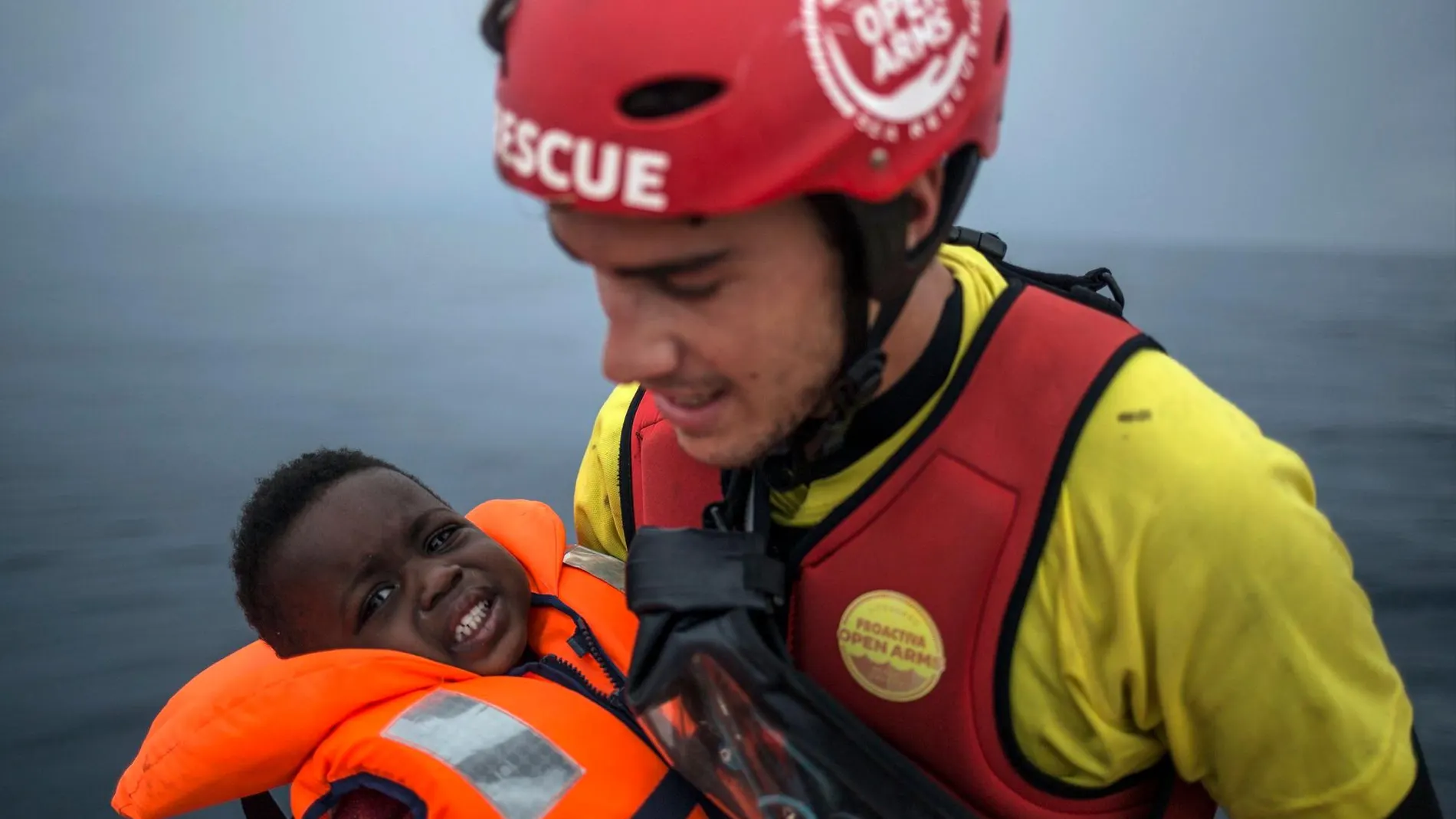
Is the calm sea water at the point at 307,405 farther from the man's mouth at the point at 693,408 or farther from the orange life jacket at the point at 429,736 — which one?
the man's mouth at the point at 693,408

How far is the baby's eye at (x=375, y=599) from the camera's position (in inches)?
52.9

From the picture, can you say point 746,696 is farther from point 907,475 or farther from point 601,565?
point 601,565

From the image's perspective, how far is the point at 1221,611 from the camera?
2.41ft

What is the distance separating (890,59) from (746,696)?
544mm

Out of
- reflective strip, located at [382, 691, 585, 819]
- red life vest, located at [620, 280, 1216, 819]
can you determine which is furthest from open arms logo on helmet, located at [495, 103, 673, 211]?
→ reflective strip, located at [382, 691, 585, 819]

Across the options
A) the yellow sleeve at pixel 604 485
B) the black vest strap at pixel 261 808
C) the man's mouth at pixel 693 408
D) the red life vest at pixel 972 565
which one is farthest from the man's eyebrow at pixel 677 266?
the black vest strap at pixel 261 808

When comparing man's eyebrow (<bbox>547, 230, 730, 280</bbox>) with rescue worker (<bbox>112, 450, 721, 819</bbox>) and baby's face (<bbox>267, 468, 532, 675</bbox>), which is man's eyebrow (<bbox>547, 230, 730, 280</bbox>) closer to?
rescue worker (<bbox>112, 450, 721, 819</bbox>)

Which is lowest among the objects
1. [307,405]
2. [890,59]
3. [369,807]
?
[307,405]

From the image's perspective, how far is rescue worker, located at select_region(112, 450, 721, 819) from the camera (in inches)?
43.2

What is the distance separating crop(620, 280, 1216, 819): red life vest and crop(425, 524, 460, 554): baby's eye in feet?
2.15

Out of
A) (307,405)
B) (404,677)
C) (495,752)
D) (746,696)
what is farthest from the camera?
(307,405)

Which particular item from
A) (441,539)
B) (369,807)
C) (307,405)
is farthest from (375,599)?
(307,405)

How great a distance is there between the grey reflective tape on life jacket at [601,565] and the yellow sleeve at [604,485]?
1 centimetres

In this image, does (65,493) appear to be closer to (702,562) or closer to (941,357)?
(702,562)
